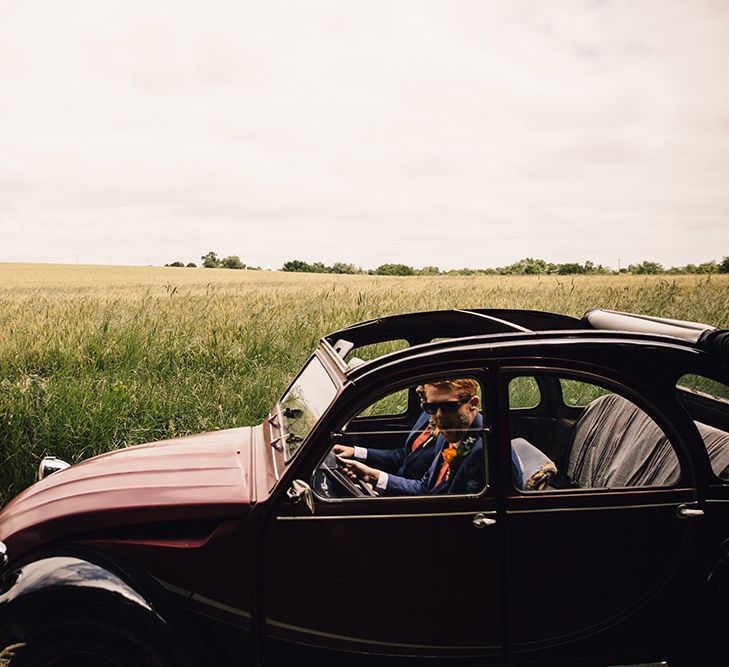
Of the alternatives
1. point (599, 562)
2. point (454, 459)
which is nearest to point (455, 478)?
point (454, 459)

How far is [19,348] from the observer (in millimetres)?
8742

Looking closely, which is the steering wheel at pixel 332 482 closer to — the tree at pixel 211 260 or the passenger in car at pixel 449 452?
the passenger in car at pixel 449 452

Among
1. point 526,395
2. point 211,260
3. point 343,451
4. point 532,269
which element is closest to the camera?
point 343,451

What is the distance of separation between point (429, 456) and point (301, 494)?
732mm

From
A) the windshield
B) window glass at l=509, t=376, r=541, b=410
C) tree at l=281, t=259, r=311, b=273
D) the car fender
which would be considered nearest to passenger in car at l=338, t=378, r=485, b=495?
the windshield

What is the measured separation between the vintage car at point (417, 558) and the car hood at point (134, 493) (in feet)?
0.05

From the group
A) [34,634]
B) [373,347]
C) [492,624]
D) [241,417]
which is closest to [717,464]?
[492,624]

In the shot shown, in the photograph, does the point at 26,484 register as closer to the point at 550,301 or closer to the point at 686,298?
the point at 550,301

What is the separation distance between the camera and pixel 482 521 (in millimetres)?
2727

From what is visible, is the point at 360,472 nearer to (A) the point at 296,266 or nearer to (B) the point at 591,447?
(B) the point at 591,447

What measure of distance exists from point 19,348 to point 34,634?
6806 millimetres

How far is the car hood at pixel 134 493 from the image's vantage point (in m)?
2.90

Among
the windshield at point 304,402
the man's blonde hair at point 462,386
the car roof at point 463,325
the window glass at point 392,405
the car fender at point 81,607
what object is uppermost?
the car roof at point 463,325

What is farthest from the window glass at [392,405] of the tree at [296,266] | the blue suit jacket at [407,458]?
the tree at [296,266]
